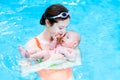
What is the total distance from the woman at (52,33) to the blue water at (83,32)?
61cm

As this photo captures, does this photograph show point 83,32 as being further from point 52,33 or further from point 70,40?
point 52,33

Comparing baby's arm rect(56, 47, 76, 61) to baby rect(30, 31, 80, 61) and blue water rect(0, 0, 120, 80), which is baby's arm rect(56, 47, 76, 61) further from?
blue water rect(0, 0, 120, 80)

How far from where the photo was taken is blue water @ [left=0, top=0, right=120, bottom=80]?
431 cm

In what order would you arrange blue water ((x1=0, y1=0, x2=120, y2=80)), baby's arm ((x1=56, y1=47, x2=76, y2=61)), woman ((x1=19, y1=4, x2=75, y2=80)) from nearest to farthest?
1. woman ((x1=19, y1=4, x2=75, y2=80))
2. baby's arm ((x1=56, y1=47, x2=76, y2=61))
3. blue water ((x1=0, y1=0, x2=120, y2=80))

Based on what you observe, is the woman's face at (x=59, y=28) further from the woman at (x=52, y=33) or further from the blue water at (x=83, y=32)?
the blue water at (x=83, y=32)

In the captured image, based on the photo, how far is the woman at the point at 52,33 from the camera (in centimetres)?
333

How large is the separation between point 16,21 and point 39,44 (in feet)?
4.93

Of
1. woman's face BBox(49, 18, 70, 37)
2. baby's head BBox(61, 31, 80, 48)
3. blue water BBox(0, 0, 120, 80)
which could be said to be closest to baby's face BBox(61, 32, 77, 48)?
baby's head BBox(61, 31, 80, 48)

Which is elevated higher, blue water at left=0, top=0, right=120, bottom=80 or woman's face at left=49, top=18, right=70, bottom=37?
woman's face at left=49, top=18, right=70, bottom=37

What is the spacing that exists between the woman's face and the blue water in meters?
0.84

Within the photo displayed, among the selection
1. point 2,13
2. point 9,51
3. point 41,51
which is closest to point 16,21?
point 2,13

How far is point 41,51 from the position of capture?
11.4 feet

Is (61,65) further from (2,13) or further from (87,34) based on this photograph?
(2,13)

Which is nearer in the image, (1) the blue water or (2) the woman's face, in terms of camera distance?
(2) the woman's face
